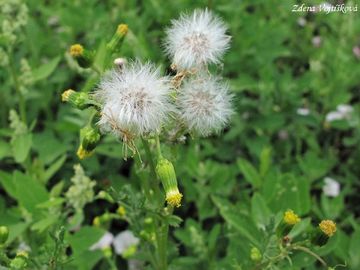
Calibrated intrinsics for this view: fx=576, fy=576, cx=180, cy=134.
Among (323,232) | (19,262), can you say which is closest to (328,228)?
(323,232)

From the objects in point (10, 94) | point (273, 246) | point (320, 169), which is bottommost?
point (273, 246)

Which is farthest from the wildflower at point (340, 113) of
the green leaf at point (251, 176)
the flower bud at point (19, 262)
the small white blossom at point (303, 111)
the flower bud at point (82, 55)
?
the flower bud at point (19, 262)

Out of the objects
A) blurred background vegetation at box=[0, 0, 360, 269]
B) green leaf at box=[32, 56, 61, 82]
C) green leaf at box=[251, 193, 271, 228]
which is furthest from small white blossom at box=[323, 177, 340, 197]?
green leaf at box=[32, 56, 61, 82]

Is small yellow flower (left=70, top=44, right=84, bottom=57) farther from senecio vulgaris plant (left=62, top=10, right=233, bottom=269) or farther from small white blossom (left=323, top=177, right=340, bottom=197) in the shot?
small white blossom (left=323, top=177, right=340, bottom=197)

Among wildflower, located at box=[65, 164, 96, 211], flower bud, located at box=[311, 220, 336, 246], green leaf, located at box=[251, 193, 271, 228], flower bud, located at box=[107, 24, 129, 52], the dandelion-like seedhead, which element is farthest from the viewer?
wildflower, located at box=[65, 164, 96, 211]

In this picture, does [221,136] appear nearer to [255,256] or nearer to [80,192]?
[80,192]

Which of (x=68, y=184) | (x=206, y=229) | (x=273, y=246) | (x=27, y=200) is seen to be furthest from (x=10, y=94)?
(x=273, y=246)

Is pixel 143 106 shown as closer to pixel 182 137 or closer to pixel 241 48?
pixel 182 137
